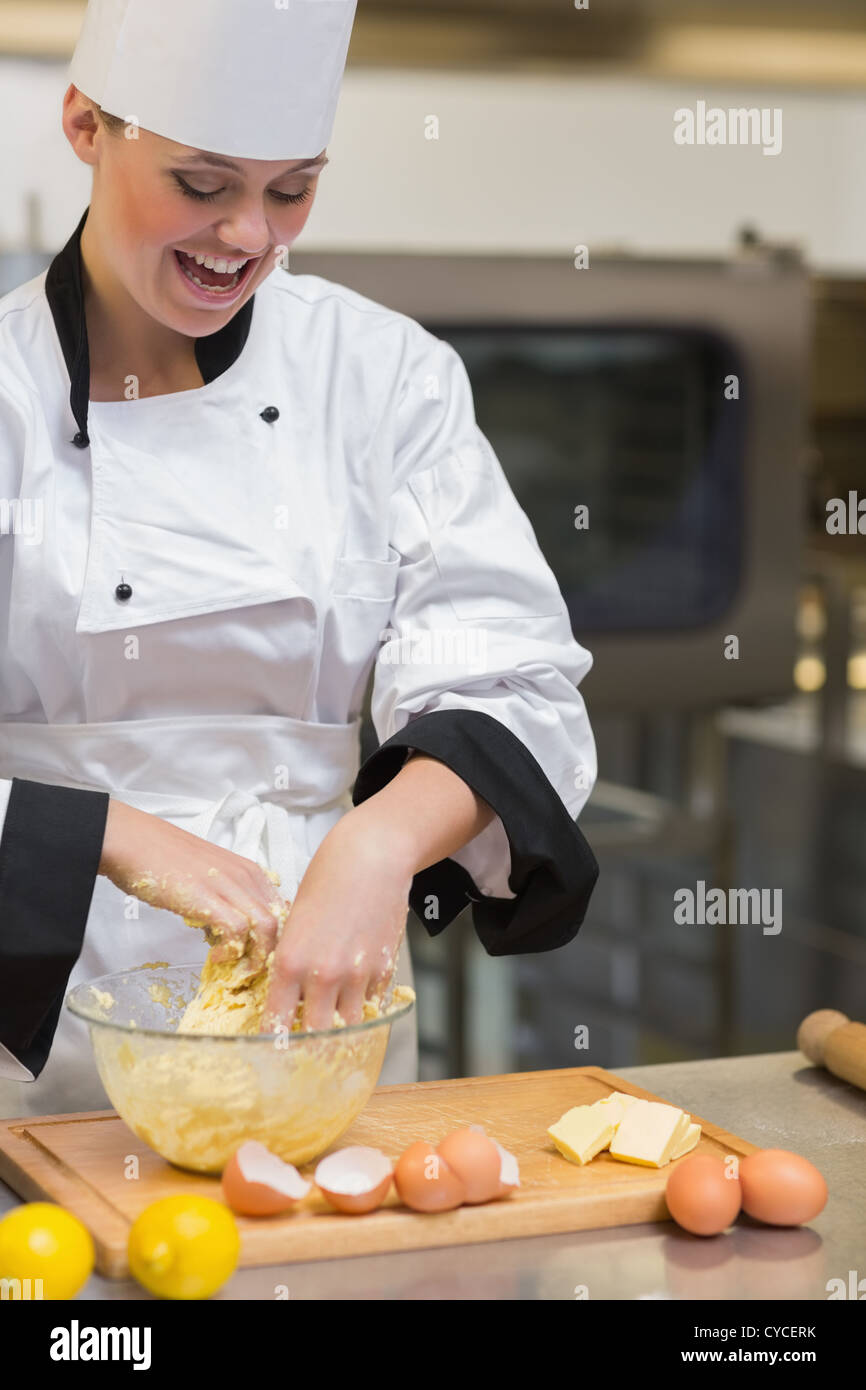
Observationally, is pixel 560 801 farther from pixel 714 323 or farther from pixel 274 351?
pixel 714 323

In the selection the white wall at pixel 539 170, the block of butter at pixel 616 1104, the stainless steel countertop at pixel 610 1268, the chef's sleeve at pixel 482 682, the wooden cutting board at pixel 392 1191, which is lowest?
the stainless steel countertop at pixel 610 1268

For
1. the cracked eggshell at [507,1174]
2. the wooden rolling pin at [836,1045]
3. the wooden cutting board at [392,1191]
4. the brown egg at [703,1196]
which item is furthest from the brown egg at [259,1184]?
the wooden rolling pin at [836,1045]

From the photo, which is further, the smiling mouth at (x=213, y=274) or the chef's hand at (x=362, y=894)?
the smiling mouth at (x=213, y=274)

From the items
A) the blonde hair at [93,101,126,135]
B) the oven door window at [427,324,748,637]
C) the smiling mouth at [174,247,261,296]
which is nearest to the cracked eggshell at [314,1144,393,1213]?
the smiling mouth at [174,247,261,296]

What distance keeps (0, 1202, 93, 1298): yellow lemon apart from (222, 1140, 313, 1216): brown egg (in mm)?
95

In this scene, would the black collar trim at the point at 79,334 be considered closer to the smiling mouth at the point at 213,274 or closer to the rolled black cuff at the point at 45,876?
the smiling mouth at the point at 213,274

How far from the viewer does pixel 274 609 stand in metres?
1.18

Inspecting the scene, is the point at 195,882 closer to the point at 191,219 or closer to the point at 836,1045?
the point at 191,219

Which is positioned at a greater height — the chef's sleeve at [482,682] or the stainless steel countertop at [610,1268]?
the chef's sleeve at [482,682]

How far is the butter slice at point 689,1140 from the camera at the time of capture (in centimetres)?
102

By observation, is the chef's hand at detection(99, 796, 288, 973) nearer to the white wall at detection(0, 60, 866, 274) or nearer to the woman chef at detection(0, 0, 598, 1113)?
the woman chef at detection(0, 0, 598, 1113)

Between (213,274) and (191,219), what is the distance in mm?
57

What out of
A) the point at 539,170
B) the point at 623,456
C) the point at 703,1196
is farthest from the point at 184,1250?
the point at 539,170
